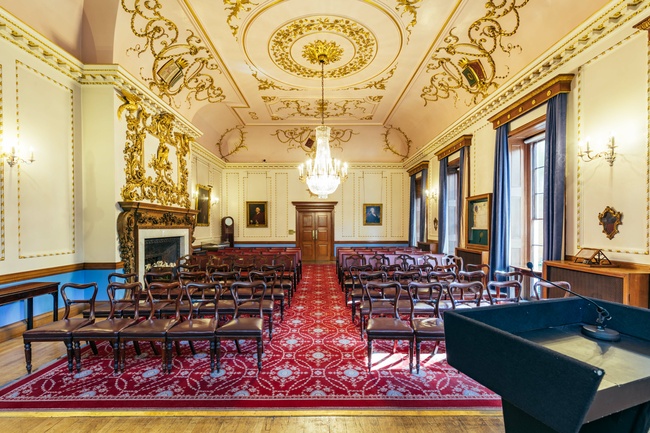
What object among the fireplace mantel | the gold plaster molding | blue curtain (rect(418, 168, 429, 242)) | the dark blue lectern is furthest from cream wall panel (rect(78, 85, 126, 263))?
blue curtain (rect(418, 168, 429, 242))

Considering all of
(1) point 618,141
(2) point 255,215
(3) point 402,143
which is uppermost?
(3) point 402,143

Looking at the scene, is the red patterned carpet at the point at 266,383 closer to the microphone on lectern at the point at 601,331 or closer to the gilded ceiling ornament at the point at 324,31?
the microphone on lectern at the point at 601,331

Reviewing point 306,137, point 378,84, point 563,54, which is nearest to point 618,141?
point 563,54

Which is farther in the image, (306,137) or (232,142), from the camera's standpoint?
(306,137)

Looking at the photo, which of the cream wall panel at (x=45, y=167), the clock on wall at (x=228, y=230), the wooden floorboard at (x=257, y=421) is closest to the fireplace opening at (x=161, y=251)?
the cream wall panel at (x=45, y=167)

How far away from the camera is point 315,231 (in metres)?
13.1

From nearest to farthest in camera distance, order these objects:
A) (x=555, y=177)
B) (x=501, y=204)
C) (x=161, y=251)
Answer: (x=555, y=177) < (x=501, y=204) < (x=161, y=251)

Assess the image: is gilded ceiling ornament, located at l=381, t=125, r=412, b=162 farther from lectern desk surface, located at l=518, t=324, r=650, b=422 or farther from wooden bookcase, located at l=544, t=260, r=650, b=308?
lectern desk surface, located at l=518, t=324, r=650, b=422

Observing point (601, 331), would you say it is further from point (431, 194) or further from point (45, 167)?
point (431, 194)

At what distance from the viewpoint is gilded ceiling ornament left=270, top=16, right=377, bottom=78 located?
5.88m

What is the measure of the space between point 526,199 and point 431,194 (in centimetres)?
407

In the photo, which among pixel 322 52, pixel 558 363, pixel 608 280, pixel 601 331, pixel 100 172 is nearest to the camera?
pixel 558 363

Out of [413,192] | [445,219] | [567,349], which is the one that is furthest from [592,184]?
[413,192]

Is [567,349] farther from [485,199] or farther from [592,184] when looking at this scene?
[485,199]
